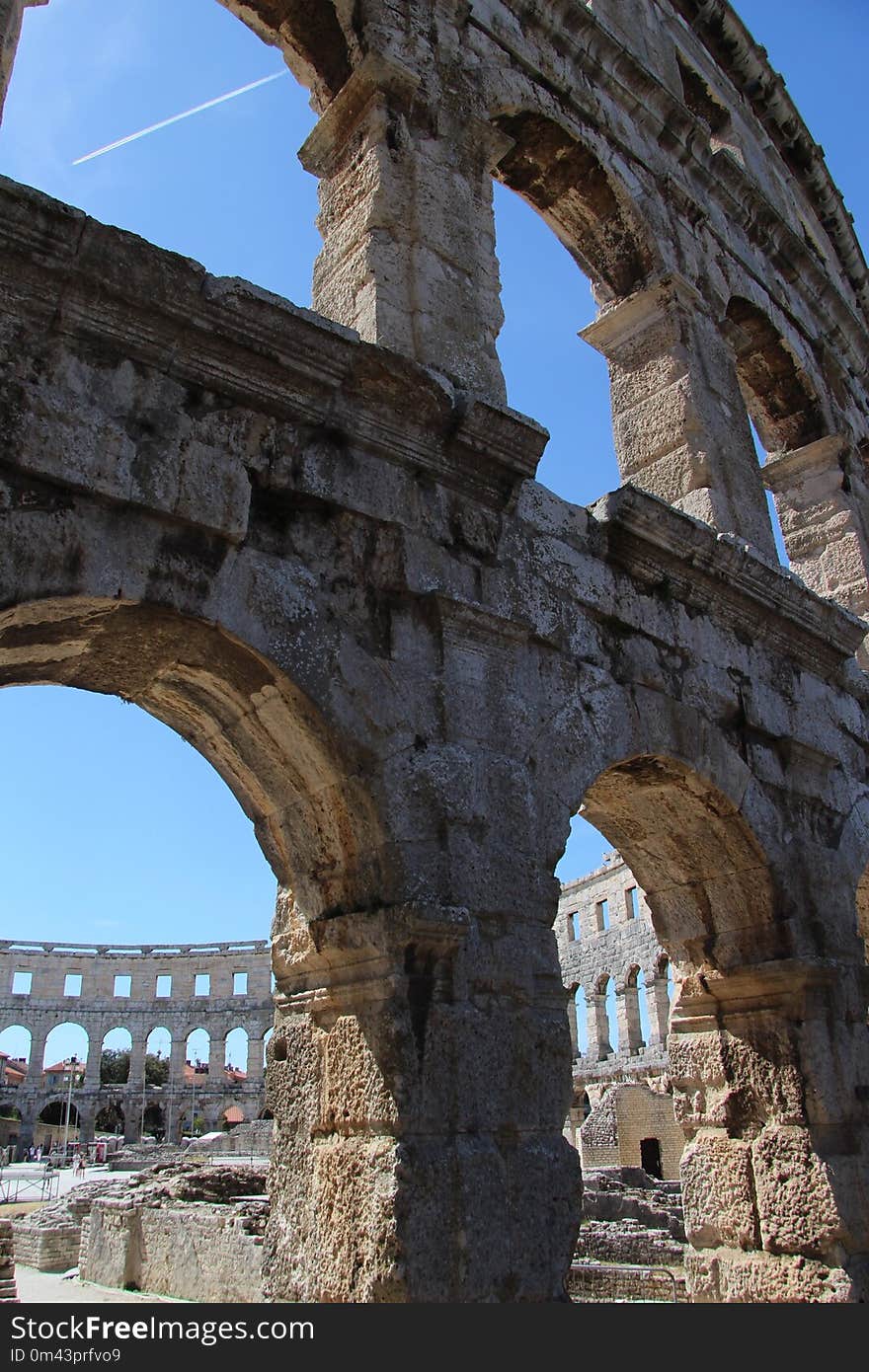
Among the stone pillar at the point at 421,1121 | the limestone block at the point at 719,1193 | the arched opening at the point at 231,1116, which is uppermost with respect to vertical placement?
the stone pillar at the point at 421,1121

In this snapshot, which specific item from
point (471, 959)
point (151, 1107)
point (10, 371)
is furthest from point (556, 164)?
point (151, 1107)

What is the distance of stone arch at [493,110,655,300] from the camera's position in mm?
6262

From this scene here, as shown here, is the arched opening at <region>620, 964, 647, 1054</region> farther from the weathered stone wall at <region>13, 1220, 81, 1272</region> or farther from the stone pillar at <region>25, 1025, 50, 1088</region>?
the stone pillar at <region>25, 1025, 50, 1088</region>

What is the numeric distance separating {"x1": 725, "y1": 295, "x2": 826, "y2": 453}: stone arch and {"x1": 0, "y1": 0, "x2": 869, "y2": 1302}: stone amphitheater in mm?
1147

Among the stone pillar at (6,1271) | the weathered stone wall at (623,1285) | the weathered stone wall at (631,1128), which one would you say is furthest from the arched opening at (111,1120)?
the stone pillar at (6,1271)

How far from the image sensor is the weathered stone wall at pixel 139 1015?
116 feet

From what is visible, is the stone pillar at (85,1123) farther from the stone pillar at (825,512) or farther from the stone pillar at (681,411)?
the stone pillar at (681,411)

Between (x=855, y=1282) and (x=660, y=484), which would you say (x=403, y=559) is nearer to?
(x=660, y=484)

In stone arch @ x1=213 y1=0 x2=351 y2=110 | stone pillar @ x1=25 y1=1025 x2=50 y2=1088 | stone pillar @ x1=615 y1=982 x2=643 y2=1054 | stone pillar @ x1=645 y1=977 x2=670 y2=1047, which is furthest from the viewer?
stone pillar @ x1=25 y1=1025 x2=50 y2=1088

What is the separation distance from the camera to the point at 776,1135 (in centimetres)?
465

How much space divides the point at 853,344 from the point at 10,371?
7983mm

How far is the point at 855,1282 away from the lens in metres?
4.20

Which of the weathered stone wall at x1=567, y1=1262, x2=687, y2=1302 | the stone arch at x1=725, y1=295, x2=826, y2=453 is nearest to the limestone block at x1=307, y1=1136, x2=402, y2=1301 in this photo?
the weathered stone wall at x1=567, y1=1262, x2=687, y2=1302

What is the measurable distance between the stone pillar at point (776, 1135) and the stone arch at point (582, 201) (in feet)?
14.3
